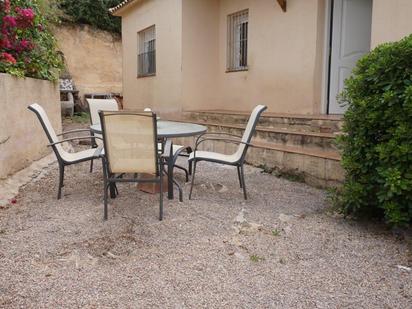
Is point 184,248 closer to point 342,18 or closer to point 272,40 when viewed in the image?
point 342,18

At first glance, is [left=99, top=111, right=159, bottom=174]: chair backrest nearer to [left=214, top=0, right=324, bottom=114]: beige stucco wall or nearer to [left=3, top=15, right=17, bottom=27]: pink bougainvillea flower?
[left=3, top=15, right=17, bottom=27]: pink bougainvillea flower

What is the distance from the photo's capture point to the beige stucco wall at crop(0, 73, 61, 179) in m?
4.50

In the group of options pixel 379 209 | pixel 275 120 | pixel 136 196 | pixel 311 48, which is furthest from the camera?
pixel 311 48

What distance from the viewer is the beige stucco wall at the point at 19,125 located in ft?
14.8

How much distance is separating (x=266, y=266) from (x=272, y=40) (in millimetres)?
6040

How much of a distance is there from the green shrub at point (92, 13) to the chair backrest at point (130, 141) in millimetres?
13336

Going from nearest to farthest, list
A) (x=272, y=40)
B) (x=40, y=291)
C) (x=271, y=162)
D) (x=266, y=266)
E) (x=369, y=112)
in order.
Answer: (x=40, y=291) → (x=266, y=266) → (x=369, y=112) → (x=271, y=162) → (x=272, y=40)

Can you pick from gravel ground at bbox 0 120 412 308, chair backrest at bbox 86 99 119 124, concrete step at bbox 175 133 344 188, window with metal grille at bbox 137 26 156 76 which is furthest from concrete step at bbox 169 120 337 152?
window with metal grille at bbox 137 26 156 76

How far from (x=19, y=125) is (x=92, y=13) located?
11983 millimetres

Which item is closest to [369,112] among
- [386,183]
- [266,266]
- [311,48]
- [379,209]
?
[386,183]

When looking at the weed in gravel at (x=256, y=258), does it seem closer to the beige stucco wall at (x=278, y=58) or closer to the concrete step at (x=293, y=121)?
the concrete step at (x=293, y=121)

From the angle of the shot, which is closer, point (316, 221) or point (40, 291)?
point (40, 291)

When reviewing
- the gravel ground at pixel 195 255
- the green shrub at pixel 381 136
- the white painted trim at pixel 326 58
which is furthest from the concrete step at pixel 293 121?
the gravel ground at pixel 195 255

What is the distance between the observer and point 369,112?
312cm
